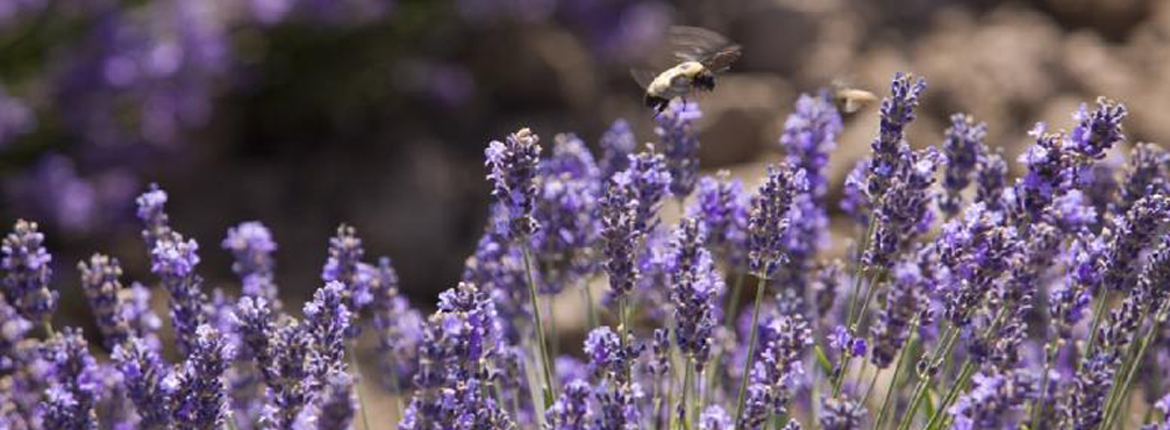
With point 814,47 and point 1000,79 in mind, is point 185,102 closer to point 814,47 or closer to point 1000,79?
point 814,47

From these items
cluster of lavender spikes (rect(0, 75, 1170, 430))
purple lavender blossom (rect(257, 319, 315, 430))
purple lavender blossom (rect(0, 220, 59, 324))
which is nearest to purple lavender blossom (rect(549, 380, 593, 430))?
cluster of lavender spikes (rect(0, 75, 1170, 430))

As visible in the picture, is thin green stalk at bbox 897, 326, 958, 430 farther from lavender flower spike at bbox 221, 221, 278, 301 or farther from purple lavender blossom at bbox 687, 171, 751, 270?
lavender flower spike at bbox 221, 221, 278, 301

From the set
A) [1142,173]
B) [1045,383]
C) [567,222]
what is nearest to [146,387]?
[567,222]

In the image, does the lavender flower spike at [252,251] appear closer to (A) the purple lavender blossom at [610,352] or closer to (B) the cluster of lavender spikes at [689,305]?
(B) the cluster of lavender spikes at [689,305]

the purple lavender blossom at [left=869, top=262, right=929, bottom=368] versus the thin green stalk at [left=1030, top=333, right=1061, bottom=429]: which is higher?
the purple lavender blossom at [left=869, top=262, right=929, bottom=368]

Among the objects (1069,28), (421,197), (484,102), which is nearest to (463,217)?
(421,197)

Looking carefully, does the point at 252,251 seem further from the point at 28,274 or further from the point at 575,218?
the point at 575,218

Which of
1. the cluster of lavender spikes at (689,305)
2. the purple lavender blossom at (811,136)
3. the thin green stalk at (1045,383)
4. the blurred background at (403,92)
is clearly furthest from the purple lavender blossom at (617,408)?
the blurred background at (403,92)
